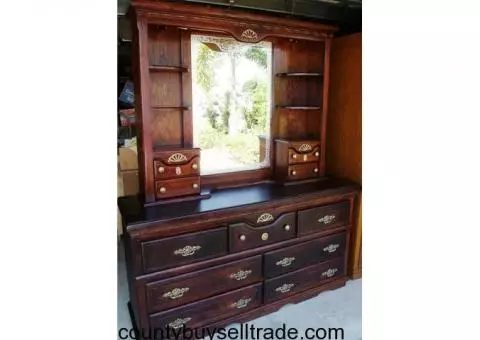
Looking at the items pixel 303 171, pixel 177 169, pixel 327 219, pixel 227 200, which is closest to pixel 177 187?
pixel 177 169

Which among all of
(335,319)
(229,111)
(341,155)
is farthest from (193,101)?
(335,319)

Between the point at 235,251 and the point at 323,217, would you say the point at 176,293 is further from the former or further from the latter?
the point at 323,217

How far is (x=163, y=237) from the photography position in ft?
4.85

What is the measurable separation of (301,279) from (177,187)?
993 mm

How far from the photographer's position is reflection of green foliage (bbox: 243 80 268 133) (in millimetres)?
1971

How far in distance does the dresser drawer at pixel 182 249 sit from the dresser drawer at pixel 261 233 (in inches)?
2.3

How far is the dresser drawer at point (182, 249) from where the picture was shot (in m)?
1.47

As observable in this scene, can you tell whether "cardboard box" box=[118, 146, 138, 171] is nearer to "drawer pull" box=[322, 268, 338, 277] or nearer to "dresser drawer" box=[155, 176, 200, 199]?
"dresser drawer" box=[155, 176, 200, 199]

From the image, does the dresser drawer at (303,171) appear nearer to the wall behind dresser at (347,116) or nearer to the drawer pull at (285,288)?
the wall behind dresser at (347,116)

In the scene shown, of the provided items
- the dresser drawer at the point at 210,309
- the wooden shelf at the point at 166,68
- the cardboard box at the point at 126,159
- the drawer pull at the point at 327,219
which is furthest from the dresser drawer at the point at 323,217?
the cardboard box at the point at 126,159

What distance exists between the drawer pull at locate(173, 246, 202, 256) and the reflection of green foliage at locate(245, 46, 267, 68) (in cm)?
121

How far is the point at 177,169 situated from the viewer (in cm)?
169
